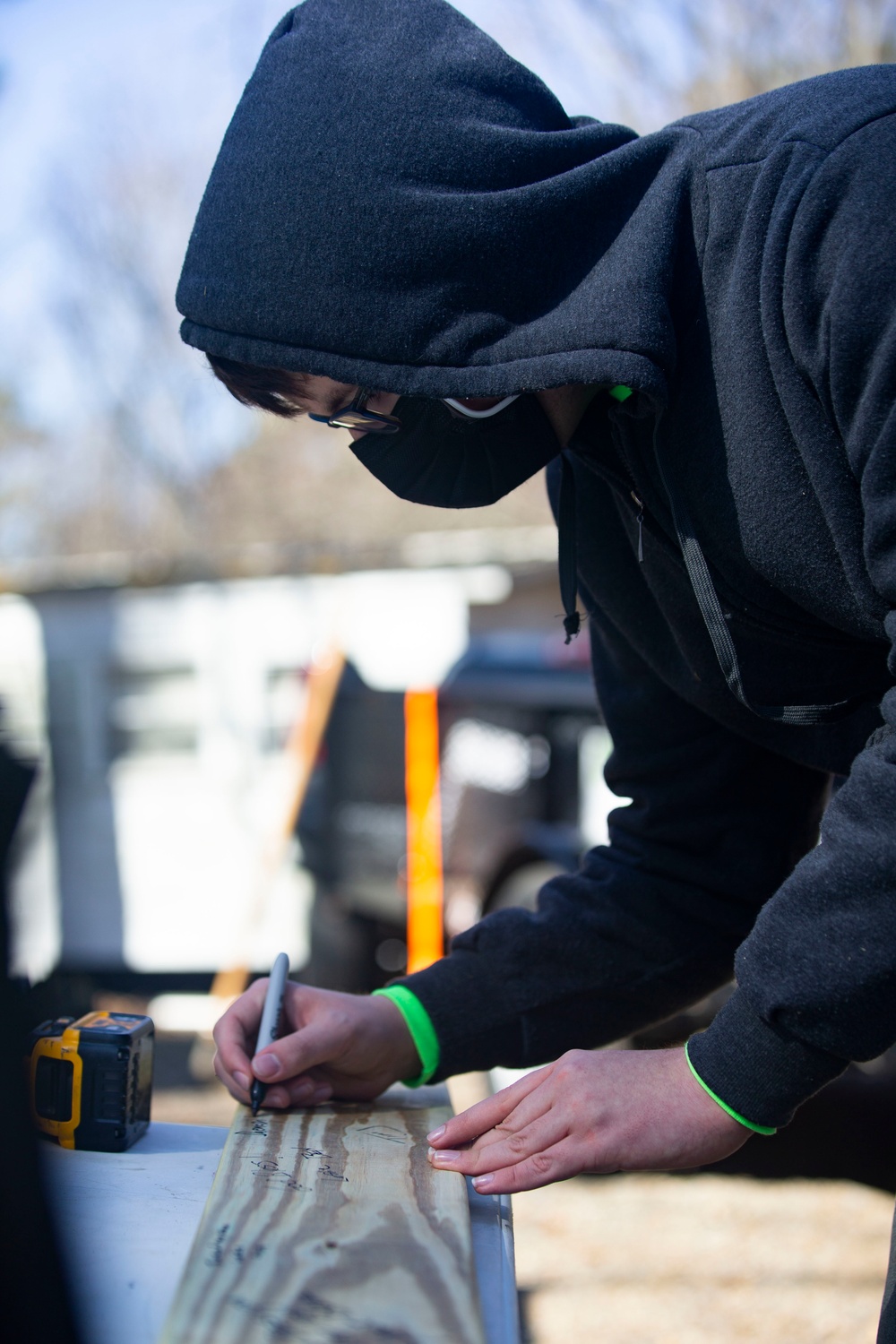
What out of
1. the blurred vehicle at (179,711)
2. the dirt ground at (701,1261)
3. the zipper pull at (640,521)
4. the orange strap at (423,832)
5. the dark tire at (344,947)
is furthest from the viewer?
the blurred vehicle at (179,711)

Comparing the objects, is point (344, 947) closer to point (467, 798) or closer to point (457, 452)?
point (467, 798)

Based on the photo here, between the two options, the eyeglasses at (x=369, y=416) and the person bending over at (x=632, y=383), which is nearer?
the person bending over at (x=632, y=383)

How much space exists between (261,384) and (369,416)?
145 millimetres

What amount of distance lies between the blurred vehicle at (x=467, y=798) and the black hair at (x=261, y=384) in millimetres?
2744

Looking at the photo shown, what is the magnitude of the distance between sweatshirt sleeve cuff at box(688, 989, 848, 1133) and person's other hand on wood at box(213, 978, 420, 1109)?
0.47 meters

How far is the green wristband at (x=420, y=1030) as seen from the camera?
5.07 ft

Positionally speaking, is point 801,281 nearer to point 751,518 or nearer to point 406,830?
point 751,518

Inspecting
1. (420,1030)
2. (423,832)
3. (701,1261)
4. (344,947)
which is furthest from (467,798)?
(420,1030)

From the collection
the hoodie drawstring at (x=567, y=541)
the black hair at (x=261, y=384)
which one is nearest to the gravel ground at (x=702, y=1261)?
the hoodie drawstring at (x=567, y=541)

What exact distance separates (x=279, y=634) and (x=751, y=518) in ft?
24.8

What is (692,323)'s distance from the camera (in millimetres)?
1227

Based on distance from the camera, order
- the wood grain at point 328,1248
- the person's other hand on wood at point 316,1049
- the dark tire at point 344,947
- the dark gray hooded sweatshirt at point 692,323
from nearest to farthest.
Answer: the wood grain at point 328,1248 → the dark gray hooded sweatshirt at point 692,323 → the person's other hand on wood at point 316,1049 → the dark tire at point 344,947

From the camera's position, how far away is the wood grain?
0.87 metres

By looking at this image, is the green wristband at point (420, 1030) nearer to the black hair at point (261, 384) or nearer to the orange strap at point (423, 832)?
the black hair at point (261, 384)
